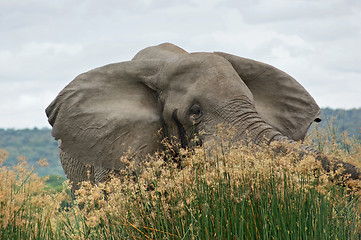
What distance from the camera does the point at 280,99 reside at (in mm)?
7582

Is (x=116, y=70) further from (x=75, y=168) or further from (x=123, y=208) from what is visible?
(x=123, y=208)

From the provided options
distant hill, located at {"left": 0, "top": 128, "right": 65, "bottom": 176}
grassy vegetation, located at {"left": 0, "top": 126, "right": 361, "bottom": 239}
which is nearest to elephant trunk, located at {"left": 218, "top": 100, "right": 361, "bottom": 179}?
grassy vegetation, located at {"left": 0, "top": 126, "right": 361, "bottom": 239}

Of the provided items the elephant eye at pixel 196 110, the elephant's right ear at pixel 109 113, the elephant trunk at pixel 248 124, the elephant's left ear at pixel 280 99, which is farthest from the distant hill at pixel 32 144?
the elephant trunk at pixel 248 124

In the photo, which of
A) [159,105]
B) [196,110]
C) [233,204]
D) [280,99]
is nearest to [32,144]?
[280,99]

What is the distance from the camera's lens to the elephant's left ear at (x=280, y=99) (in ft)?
23.9

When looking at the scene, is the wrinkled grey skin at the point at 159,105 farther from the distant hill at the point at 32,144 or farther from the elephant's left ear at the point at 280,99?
the distant hill at the point at 32,144

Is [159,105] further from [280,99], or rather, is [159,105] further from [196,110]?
[280,99]

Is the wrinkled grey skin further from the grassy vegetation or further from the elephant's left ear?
the grassy vegetation

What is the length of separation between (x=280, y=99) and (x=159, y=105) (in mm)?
1778

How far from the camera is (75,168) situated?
8.40 m

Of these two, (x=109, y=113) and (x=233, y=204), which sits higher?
(x=109, y=113)

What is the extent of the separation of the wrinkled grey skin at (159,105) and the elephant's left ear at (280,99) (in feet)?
0.05

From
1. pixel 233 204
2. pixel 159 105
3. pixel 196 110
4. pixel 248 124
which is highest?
pixel 159 105

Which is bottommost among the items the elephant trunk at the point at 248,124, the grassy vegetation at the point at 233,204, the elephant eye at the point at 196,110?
the grassy vegetation at the point at 233,204
